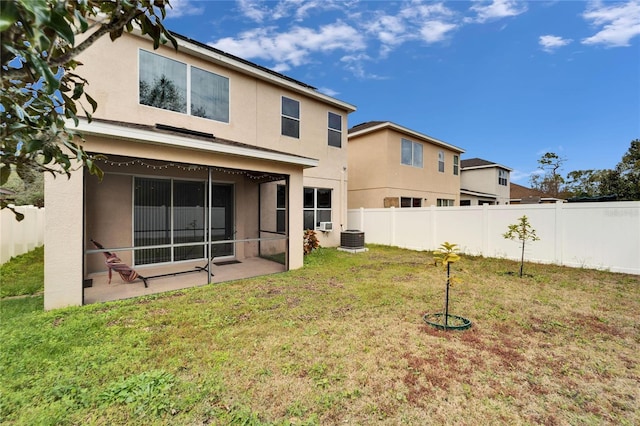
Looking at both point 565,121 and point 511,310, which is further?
point 565,121

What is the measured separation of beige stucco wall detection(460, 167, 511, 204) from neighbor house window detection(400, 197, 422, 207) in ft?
41.3

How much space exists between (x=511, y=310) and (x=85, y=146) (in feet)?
27.0

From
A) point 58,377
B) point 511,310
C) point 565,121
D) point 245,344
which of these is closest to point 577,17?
point 511,310

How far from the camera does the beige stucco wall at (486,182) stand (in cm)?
2538

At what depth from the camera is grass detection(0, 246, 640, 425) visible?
8.04 feet

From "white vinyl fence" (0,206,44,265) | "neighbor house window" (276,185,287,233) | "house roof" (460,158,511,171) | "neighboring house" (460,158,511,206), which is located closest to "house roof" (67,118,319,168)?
"neighbor house window" (276,185,287,233)

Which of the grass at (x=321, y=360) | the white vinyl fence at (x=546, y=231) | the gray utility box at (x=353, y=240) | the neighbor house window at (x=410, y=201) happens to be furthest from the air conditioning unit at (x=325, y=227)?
the grass at (x=321, y=360)

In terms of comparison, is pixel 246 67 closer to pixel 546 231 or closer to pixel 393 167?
pixel 393 167

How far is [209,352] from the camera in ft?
11.2

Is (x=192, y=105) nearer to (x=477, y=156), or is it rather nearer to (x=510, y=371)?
(x=510, y=371)

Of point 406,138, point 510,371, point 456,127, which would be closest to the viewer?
point 510,371

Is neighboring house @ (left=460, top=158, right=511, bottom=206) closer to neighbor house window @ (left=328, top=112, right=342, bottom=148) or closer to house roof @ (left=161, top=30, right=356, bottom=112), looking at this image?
neighbor house window @ (left=328, top=112, right=342, bottom=148)

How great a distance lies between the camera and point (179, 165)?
21.1 feet

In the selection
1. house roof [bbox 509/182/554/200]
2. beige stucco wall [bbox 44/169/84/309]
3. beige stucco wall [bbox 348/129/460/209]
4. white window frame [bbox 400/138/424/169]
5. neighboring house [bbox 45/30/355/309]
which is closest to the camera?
beige stucco wall [bbox 44/169/84/309]
